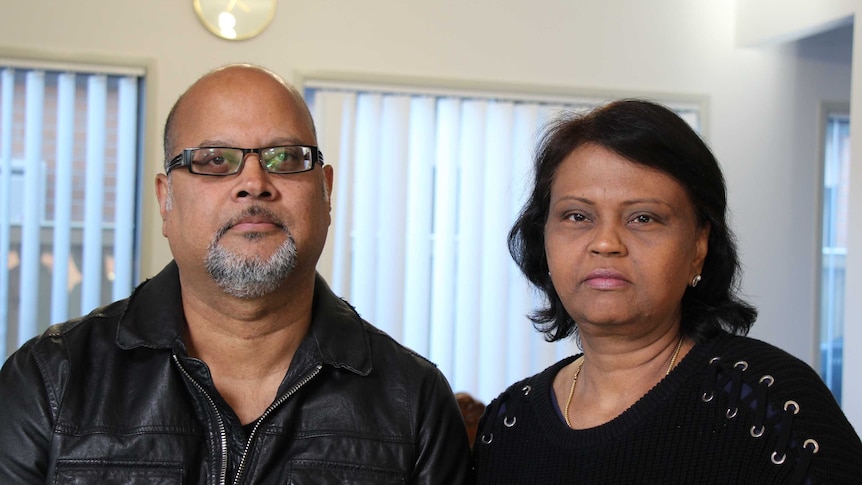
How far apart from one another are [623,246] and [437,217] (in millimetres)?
3260

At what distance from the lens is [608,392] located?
1.90 metres

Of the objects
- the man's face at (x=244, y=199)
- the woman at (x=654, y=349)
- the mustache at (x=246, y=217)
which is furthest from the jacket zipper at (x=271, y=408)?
the woman at (x=654, y=349)

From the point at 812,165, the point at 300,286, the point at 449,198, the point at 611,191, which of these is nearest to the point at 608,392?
the point at 611,191

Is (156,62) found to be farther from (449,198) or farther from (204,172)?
(204,172)

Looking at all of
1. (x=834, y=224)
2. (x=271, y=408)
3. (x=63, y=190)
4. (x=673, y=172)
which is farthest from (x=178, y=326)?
(x=834, y=224)

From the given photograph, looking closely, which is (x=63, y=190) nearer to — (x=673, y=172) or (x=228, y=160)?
(x=228, y=160)

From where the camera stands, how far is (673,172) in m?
1.81

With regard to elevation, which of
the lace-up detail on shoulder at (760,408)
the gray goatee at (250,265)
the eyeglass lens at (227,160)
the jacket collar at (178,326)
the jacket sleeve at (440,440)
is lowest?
the jacket sleeve at (440,440)

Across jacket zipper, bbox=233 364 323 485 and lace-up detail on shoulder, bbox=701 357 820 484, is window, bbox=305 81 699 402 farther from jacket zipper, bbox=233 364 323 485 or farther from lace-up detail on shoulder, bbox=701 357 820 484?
lace-up detail on shoulder, bbox=701 357 820 484

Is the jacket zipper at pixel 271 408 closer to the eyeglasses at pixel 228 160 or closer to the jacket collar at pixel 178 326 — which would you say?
the jacket collar at pixel 178 326

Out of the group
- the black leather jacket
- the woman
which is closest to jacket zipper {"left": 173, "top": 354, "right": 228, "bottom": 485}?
the black leather jacket

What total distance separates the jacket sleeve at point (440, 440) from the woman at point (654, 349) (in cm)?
8

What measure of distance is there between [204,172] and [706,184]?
36.0 inches

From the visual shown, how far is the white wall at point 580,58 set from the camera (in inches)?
181
